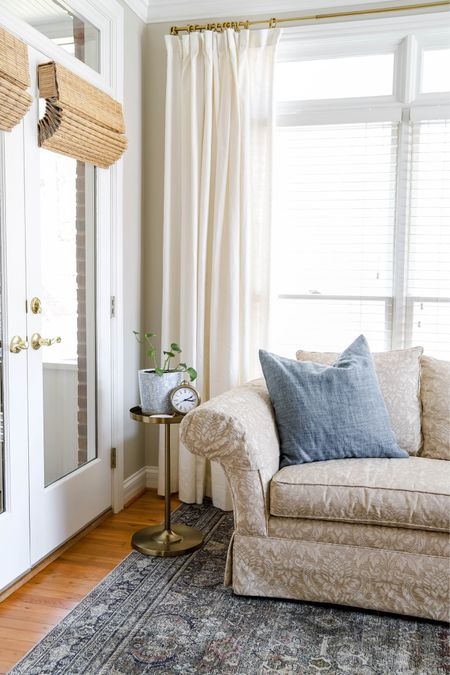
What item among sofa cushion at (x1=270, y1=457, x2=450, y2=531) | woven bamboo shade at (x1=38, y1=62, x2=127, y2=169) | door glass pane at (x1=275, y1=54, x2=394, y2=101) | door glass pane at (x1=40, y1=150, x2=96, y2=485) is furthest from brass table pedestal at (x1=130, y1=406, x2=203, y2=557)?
door glass pane at (x1=275, y1=54, x2=394, y2=101)

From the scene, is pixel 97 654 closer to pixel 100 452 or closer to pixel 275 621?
pixel 275 621

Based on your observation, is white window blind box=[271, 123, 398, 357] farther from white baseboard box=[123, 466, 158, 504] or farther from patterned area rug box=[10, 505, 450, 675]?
patterned area rug box=[10, 505, 450, 675]

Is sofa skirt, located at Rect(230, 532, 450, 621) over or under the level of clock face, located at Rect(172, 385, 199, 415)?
under

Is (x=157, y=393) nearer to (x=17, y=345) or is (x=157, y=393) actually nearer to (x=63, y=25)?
(x=17, y=345)

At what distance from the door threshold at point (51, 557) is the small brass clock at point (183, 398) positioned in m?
0.76

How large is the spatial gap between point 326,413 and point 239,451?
1.52 feet

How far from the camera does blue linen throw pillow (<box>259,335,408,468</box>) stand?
2725 mm

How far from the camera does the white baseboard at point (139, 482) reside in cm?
369

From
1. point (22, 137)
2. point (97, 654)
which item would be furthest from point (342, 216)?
point (97, 654)

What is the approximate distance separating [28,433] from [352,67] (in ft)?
7.96

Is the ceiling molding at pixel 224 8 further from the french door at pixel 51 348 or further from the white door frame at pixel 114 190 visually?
the french door at pixel 51 348

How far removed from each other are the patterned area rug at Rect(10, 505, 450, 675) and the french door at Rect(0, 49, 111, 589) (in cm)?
45

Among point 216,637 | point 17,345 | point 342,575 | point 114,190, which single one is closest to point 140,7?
point 114,190

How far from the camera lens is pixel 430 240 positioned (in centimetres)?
345
